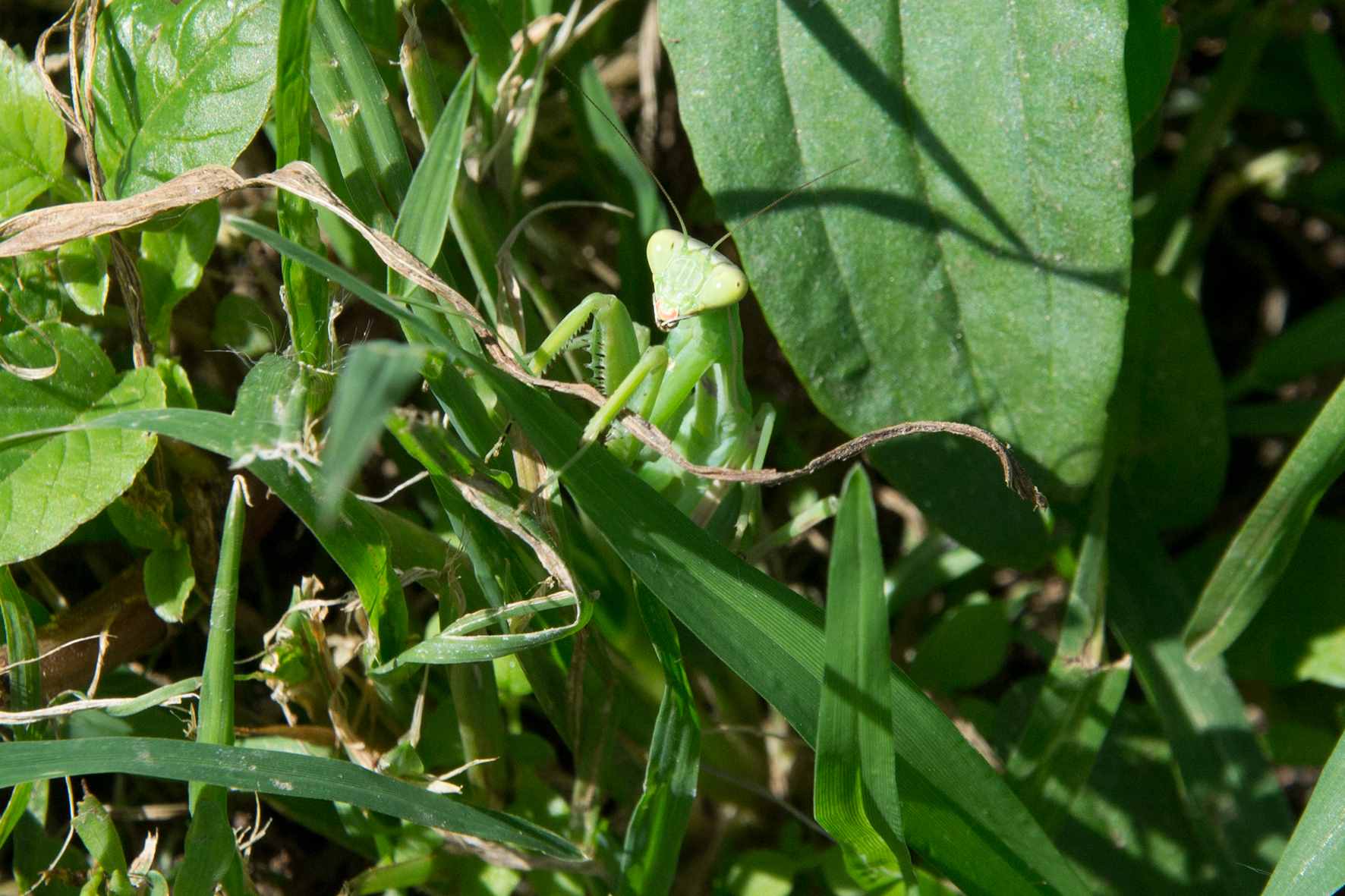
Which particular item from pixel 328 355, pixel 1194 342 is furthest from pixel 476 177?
pixel 1194 342

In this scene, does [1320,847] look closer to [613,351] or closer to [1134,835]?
[1134,835]

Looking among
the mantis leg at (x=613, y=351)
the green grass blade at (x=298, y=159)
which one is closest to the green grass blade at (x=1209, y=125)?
the mantis leg at (x=613, y=351)

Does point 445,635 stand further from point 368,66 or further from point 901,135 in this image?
point 901,135

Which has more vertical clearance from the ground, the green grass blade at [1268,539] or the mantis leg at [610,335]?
the mantis leg at [610,335]

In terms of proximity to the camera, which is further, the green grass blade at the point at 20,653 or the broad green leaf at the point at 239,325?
the broad green leaf at the point at 239,325

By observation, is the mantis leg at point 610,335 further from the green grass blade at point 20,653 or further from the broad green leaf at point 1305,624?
the broad green leaf at point 1305,624
